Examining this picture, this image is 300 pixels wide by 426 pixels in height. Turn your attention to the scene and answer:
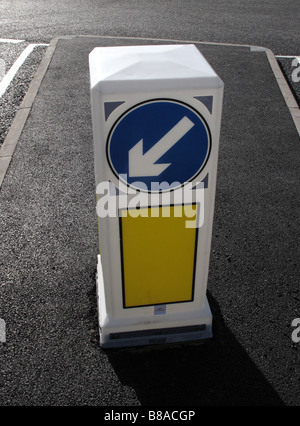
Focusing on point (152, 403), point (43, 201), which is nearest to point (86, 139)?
point (43, 201)

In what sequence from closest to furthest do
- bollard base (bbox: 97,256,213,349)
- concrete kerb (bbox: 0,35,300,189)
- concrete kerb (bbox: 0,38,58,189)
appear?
1. bollard base (bbox: 97,256,213,349)
2. concrete kerb (bbox: 0,38,58,189)
3. concrete kerb (bbox: 0,35,300,189)

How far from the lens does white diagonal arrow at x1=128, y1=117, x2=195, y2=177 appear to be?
8.01 feet

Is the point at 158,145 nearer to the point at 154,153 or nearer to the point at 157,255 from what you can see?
the point at 154,153

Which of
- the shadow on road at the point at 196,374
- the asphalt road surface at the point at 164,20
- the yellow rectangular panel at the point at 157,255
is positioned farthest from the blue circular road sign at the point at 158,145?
the asphalt road surface at the point at 164,20

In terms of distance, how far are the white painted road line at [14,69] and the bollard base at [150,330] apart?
4952mm

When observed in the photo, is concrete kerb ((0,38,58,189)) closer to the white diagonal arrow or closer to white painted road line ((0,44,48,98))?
white painted road line ((0,44,48,98))

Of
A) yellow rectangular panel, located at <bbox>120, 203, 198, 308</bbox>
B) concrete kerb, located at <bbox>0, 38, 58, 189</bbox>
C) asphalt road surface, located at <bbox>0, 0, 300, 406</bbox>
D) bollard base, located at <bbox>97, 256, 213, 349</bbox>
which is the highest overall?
yellow rectangular panel, located at <bbox>120, 203, 198, 308</bbox>

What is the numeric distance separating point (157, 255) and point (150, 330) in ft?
1.99

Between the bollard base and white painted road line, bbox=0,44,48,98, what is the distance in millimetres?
4952

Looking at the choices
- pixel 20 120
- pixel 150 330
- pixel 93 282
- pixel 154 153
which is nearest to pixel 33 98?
pixel 20 120

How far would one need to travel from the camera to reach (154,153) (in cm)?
247

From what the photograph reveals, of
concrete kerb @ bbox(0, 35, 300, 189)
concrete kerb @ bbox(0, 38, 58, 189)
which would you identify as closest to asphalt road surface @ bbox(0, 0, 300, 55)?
concrete kerb @ bbox(0, 35, 300, 189)

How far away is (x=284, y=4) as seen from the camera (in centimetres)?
1205

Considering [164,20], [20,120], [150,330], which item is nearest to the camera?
[150,330]
